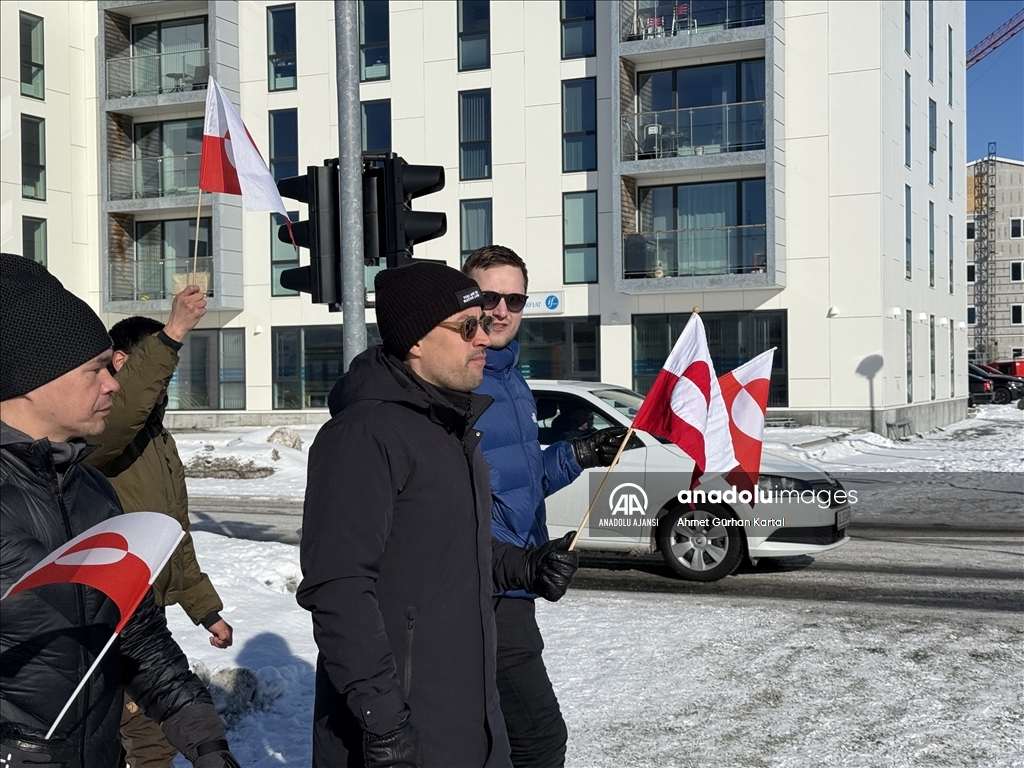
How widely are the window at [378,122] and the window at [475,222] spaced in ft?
9.99

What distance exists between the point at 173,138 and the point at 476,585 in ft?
110

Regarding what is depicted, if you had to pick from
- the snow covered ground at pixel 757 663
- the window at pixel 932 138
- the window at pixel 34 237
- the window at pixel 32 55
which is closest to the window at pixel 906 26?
the window at pixel 932 138

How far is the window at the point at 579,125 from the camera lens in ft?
95.3

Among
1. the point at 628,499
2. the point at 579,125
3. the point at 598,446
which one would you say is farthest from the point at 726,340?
the point at 598,446

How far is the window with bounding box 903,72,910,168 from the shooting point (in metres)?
29.0

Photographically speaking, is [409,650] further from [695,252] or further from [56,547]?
[695,252]

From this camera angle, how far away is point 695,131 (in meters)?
27.5

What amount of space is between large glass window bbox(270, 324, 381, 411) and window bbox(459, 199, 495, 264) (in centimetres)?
404

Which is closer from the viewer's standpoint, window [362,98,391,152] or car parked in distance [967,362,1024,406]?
window [362,98,391,152]

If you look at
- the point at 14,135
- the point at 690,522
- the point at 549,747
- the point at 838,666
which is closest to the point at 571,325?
the point at 14,135

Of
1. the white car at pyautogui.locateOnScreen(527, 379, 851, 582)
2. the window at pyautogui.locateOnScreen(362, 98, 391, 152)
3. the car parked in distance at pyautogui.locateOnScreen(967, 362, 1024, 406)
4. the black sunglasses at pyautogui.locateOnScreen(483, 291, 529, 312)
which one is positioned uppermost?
the window at pyautogui.locateOnScreen(362, 98, 391, 152)

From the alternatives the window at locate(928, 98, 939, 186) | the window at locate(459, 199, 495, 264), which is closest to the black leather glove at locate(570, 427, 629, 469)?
the window at locate(459, 199, 495, 264)

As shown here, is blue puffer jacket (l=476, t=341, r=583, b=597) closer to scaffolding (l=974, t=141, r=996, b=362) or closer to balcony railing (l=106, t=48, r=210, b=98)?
balcony railing (l=106, t=48, r=210, b=98)

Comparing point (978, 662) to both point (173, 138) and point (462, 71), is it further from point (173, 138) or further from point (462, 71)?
point (173, 138)
